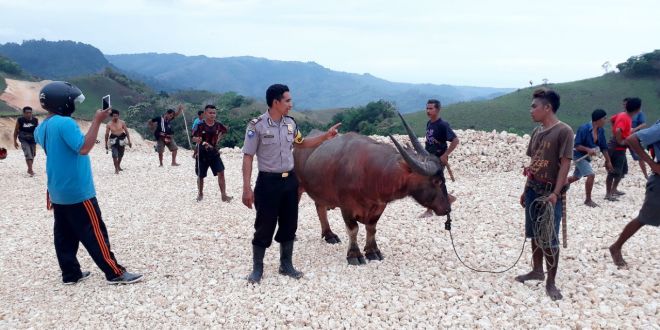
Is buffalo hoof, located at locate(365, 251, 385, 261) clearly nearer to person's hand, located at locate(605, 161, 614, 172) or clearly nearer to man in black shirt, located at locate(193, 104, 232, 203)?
man in black shirt, located at locate(193, 104, 232, 203)

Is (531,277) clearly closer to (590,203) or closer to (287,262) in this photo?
(287,262)

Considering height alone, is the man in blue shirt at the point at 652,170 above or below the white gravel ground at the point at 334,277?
above

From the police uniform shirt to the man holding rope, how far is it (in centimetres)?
276

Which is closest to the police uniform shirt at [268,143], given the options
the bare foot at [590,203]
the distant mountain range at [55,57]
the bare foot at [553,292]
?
the bare foot at [553,292]

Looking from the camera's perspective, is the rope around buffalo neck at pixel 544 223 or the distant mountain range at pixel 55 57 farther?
the distant mountain range at pixel 55 57

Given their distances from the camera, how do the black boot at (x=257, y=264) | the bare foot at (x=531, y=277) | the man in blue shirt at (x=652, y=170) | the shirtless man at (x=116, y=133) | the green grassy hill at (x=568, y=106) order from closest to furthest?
the man in blue shirt at (x=652, y=170), the bare foot at (x=531, y=277), the black boot at (x=257, y=264), the shirtless man at (x=116, y=133), the green grassy hill at (x=568, y=106)

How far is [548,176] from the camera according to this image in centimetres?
502

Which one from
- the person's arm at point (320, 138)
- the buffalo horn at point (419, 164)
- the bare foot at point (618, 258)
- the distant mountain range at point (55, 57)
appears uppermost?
the distant mountain range at point (55, 57)

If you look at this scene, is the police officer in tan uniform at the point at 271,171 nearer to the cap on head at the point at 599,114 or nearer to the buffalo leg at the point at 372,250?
the buffalo leg at the point at 372,250

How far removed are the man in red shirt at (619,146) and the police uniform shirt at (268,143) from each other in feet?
21.5

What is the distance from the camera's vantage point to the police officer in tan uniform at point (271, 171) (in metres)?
5.43

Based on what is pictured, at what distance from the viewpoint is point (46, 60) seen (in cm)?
14888

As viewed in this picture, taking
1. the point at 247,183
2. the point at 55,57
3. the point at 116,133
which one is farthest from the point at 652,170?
the point at 55,57

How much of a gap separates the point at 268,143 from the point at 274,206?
2.47 feet
